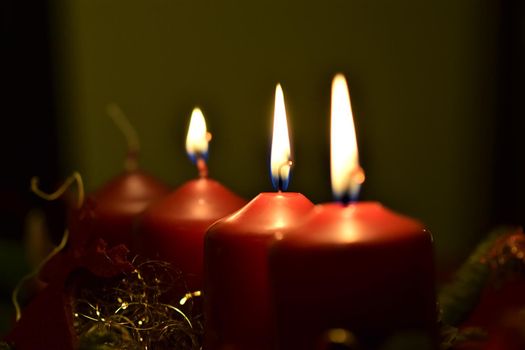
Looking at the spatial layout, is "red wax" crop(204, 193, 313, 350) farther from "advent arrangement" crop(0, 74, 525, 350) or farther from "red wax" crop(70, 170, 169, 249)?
"red wax" crop(70, 170, 169, 249)

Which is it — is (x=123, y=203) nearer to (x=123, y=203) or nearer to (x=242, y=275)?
(x=123, y=203)

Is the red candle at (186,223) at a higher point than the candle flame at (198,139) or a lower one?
lower

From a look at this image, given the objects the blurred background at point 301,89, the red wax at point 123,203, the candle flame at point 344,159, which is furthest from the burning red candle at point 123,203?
the blurred background at point 301,89

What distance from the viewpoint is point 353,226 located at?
51 cm

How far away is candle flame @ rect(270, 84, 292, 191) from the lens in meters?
0.68

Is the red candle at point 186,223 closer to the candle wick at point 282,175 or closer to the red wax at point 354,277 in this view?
the candle wick at point 282,175

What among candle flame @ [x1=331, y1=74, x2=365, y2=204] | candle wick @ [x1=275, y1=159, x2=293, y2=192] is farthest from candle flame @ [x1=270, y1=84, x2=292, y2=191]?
candle flame @ [x1=331, y1=74, x2=365, y2=204]

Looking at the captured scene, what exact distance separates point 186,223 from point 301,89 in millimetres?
2197

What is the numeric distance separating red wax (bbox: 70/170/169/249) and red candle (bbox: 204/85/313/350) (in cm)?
21

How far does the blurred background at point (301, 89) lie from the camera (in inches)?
109

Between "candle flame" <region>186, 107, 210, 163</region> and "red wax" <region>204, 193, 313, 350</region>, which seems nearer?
"red wax" <region>204, 193, 313, 350</region>

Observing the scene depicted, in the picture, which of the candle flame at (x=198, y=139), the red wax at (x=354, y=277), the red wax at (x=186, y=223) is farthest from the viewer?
the candle flame at (x=198, y=139)

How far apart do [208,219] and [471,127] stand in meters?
2.23

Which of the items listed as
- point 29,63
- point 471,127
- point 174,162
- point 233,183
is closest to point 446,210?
point 471,127
